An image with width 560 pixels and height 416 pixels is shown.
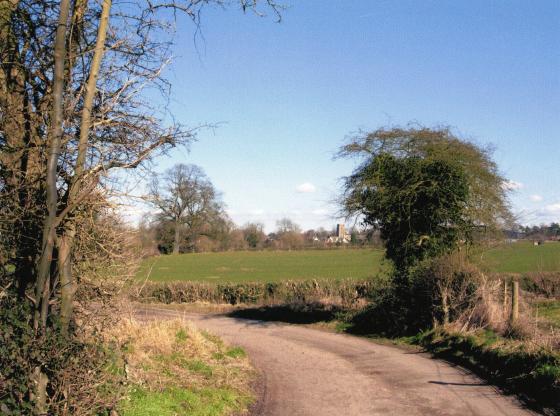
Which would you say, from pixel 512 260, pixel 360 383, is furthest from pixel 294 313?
pixel 512 260

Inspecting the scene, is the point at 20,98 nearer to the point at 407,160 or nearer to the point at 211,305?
the point at 407,160

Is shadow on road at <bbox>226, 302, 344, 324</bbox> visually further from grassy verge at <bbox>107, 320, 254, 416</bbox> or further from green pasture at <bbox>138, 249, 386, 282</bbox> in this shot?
green pasture at <bbox>138, 249, 386, 282</bbox>

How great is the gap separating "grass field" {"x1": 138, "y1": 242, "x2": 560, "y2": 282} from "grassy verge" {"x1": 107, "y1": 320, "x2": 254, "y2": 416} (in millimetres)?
26918

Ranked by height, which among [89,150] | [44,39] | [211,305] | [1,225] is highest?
[44,39]

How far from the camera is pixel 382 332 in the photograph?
65.7 feet

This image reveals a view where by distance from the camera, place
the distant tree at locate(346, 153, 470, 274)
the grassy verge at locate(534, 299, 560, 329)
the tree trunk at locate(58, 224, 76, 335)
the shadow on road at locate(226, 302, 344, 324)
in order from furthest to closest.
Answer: the shadow on road at locate(226, 302, 344, 324)
the grassy verge at locate(534, 299, 560, 329)
the distant tree at locate(346, 153, 470, 274)
the tree trunk at locate(58, 224, 76, 335)

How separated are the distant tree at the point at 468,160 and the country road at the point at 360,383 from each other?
20.2 feet

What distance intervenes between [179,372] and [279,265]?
5081cm

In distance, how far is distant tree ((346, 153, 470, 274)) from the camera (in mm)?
19672

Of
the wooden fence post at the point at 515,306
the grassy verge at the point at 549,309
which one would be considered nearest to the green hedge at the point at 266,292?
the grassy verge at the point at 549,309

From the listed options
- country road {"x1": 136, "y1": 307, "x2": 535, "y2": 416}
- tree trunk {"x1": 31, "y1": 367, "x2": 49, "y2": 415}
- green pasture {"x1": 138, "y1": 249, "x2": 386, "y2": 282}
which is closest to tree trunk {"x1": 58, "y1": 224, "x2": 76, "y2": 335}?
tree trunk {"x1": 31, "y1": 367, "x2": 49, "y2": 415}

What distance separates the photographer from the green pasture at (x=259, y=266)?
48906 millimetres

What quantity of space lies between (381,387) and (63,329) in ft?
24.3

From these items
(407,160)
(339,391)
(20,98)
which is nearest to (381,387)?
(339,391)
